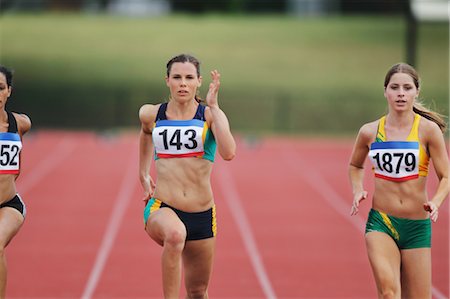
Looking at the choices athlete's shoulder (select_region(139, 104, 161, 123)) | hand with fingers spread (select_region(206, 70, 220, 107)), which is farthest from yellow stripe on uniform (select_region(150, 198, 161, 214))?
hand with fingers spread (select_region(206, 70, 220, 107))

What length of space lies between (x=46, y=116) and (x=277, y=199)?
1709cm

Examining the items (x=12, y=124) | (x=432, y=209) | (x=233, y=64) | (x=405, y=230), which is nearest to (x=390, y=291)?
(x=405, y=230)

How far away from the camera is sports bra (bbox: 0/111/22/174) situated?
6297 mm

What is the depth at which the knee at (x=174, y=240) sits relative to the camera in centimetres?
591

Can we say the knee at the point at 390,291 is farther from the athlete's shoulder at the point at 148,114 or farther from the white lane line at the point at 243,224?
the white lane line at the point at 243,224

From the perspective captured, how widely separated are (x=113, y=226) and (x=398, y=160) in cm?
715

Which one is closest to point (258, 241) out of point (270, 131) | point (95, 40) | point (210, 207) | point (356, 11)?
point (210, 207)

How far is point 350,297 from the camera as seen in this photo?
863 centimetres

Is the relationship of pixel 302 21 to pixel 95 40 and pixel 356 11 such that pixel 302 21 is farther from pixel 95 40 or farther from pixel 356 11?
pixel 95 40

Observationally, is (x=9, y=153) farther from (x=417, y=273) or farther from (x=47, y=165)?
(x=47, y=165)

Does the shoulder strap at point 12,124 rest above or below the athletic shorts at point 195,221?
above

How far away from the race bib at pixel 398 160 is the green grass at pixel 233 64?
80.2ft

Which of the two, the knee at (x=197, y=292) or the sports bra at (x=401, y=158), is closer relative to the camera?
the sports bra at (x=401, y=158)

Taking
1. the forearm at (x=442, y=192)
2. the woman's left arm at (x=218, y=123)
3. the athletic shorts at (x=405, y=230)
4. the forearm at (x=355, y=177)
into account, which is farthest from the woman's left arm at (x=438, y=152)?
the woman's left arm at (x=218, y=123)
